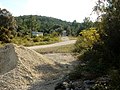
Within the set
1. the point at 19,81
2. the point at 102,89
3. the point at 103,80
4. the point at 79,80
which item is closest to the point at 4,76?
the point at 19,81

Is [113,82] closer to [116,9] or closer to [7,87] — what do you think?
[7,87]

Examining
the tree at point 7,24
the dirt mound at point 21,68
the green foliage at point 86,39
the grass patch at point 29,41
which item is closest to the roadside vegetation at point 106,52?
the dirt mound at point 21,68

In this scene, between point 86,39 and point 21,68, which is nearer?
point 21,68

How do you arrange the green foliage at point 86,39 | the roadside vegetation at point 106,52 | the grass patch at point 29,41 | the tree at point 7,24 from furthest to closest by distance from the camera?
the tree at point 7,24 → the grass patch at point 29,41 → the green foliage at point 86,39 → the roadside vegetation at point 106,52

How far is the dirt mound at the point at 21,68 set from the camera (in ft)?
46.2

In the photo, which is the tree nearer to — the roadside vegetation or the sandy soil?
the sandy soil

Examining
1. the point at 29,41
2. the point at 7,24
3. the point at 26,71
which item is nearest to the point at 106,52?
the point at 26,71

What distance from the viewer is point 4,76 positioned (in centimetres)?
1444

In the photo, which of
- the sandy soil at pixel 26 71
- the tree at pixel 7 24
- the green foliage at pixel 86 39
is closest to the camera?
the sandy soil at pixel 26 71

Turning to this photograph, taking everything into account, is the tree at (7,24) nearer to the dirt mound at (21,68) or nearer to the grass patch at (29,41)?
the grass patch at (29,41)

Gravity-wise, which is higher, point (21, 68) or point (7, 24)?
point (7, 24)

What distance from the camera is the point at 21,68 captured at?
15.7m

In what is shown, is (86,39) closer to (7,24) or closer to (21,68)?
(21,68)

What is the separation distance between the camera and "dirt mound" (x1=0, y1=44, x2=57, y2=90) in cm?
1409
